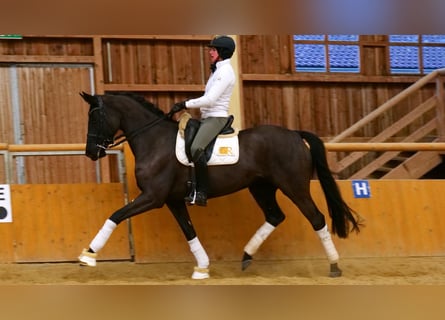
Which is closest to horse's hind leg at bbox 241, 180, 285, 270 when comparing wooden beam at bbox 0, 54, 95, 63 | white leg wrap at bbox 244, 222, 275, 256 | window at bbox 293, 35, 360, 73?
white leg wrap at bbox 244, 222, 275, 256

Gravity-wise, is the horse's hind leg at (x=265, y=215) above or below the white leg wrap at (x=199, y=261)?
above

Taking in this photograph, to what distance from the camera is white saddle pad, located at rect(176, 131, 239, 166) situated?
4.67 meters

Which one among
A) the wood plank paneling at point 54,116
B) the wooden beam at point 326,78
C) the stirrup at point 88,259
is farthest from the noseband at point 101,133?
the wooden beam at point 326,78

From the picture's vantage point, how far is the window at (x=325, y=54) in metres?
10.2

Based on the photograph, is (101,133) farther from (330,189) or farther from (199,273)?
(330,189)

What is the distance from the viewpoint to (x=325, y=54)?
1030cm

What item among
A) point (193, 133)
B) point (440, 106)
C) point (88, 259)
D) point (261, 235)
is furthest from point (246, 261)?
point (440, 106)

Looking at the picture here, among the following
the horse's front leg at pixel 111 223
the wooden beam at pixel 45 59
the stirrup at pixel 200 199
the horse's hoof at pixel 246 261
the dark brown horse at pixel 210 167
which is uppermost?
the wooden beam at pixel 45 59

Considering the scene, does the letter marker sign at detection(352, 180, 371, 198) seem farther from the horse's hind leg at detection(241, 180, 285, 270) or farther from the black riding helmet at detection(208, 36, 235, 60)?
the black riding helmet at detection(208, 36, 235, 60)

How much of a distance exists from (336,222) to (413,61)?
7166 mm

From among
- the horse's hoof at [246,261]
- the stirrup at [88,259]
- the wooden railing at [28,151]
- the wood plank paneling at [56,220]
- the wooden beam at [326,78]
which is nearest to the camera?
the stirrup at [88,259]

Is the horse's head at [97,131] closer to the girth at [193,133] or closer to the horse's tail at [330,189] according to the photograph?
the girth at [193,133]

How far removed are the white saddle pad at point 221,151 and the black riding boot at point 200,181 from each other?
0.08 metres
